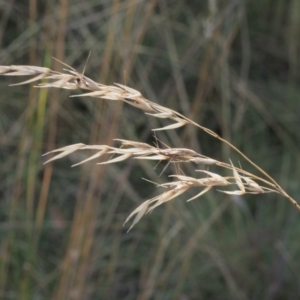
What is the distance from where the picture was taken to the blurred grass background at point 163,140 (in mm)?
1583

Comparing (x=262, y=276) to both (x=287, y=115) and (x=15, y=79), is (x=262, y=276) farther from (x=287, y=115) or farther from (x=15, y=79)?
(x=15, y=79)

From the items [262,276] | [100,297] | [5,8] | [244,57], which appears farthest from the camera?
[244,57]

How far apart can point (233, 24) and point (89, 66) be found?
48 centimetres

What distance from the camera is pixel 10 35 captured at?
6.71 ft

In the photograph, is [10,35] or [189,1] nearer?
[10,35]

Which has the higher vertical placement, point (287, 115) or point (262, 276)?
point (287, 115)

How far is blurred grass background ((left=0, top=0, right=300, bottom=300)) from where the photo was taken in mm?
1583

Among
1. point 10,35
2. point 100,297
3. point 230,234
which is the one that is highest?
point 10,35

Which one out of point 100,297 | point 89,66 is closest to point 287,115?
point 89,66

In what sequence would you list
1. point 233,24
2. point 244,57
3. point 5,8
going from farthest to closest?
point 244,57
point 233,24
point 5,8

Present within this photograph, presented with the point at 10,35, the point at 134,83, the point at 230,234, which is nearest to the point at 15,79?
the point at 10,35

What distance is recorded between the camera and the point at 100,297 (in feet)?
5.26

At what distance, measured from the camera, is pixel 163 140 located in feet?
6.11

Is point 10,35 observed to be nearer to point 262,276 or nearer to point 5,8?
point 5,8
